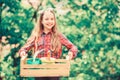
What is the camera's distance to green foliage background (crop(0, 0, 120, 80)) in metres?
2.04

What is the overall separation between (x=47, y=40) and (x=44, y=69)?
18cm

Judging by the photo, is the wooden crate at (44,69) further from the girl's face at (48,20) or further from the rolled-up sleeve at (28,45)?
the girl's face at (48,20)

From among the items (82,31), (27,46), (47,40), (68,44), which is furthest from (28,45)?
(82,31)

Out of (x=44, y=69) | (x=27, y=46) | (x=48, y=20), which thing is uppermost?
(x=48, y=20)

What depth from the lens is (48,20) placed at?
6.65ft

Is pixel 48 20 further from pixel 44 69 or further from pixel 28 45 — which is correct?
pixel 44 69

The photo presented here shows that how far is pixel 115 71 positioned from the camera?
81.7 inches

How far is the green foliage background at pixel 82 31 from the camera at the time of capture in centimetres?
204

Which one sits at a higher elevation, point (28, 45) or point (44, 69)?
point (28, 45)

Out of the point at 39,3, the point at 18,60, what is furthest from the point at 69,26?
the point at 18,60

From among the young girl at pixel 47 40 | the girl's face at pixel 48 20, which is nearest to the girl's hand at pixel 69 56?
the young girl at pixel 47 40

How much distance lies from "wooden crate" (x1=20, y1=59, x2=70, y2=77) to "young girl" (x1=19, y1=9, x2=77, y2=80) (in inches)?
1.2

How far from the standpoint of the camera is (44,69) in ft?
6.59

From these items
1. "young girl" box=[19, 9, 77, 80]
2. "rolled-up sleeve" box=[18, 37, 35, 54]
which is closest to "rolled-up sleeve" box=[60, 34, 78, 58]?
"young girl" box=[19, 9, 77, 80]
